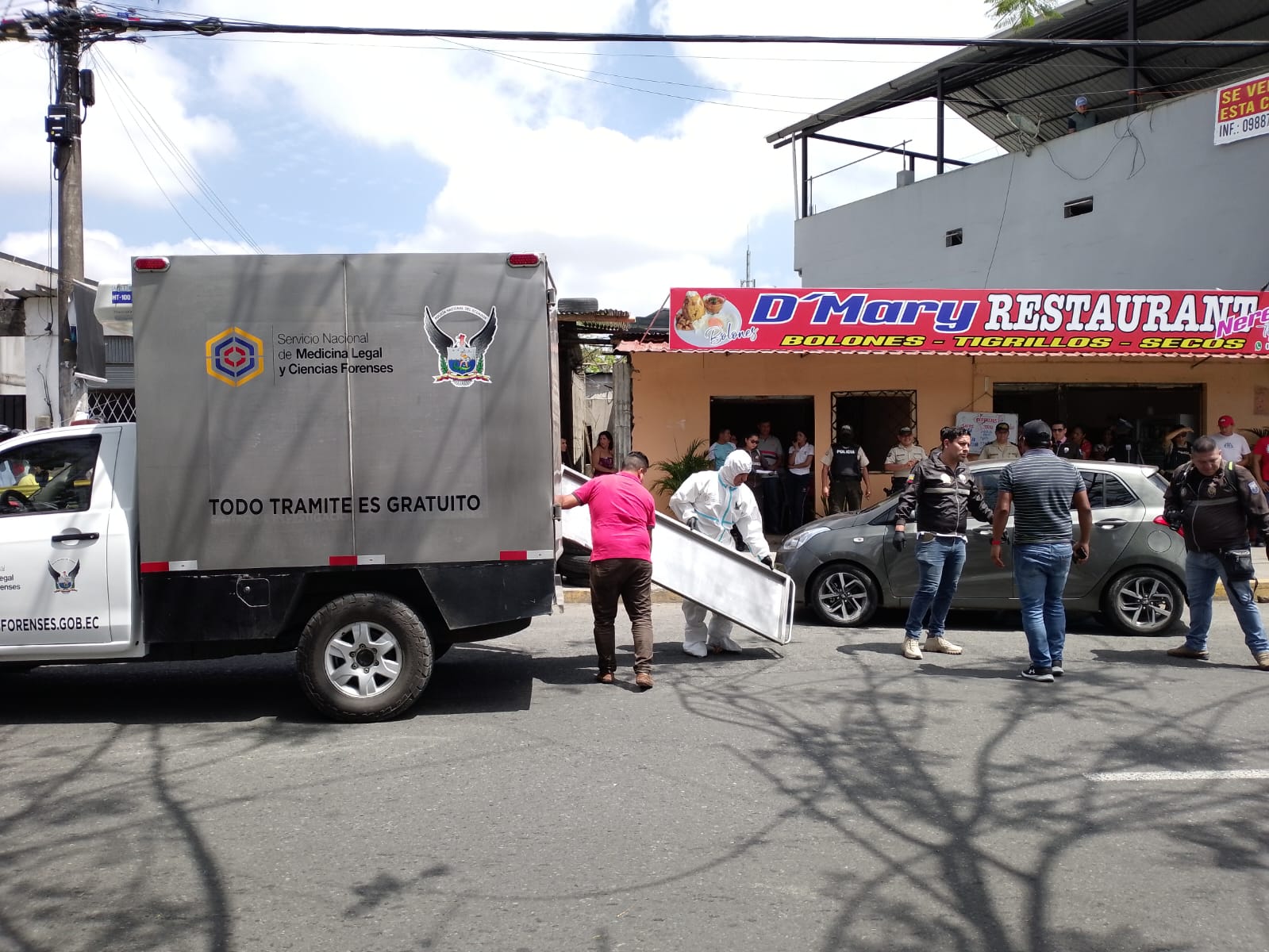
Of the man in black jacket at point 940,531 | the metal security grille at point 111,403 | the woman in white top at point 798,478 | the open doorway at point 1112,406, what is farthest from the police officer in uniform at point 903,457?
the metal security grille at point 111,403

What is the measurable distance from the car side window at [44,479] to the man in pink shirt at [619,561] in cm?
288

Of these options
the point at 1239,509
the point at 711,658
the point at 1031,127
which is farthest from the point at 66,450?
the point at 1031,127

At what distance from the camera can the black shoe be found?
23.3 ft

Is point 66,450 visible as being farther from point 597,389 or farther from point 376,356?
point 597,389

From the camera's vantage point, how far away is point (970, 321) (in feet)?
46.8

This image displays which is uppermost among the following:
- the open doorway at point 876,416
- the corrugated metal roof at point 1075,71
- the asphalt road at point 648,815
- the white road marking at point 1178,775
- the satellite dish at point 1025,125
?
the corrugated metal roof at point 1075,71

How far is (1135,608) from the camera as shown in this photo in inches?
355

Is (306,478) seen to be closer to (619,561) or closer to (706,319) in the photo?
(619,561)

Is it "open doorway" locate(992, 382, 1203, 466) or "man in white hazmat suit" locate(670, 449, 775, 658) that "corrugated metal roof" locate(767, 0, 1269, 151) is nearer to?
"open doorway" locate(992, 382, 1203, 466)

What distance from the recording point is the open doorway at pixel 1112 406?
635 inches

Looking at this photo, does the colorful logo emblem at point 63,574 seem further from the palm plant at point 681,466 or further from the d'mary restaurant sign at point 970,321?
the palm plant at point 681,466

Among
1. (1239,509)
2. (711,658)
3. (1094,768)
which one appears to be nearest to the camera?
(1094,768)

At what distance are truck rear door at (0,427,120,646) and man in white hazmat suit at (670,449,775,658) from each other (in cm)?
399

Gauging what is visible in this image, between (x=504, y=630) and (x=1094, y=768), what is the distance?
338cm
